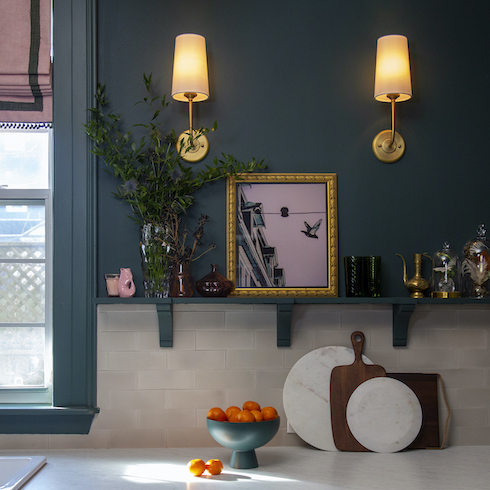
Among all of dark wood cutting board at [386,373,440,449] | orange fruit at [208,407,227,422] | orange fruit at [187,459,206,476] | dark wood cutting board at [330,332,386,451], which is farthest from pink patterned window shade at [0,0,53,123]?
dark wood cutting board at [386,373,440,449]

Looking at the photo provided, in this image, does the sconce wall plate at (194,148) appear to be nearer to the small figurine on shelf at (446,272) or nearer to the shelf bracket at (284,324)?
the shelf bracket at (284,324)

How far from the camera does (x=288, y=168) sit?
197 centimetres

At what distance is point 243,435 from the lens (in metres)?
1.58

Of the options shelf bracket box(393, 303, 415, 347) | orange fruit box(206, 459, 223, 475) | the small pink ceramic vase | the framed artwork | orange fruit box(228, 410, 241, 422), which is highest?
the framed artwork

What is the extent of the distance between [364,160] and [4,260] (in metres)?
1.49

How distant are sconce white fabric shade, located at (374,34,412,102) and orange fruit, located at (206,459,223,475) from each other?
4.71 feet

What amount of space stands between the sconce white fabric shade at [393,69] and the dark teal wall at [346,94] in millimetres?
100

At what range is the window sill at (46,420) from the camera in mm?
1846

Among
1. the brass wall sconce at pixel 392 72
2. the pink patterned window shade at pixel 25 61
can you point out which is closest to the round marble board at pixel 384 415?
the brass wall sconce at pixel 392 72

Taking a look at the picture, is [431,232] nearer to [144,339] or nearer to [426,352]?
[426,352]

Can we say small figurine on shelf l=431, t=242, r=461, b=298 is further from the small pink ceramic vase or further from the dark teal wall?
the small pink ceramic vase

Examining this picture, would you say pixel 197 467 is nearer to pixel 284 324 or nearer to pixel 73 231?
pixel 284 324

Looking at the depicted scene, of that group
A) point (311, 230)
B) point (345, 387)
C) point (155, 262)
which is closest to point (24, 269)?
point (155, 262)

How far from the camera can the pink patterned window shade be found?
6.19 ft
